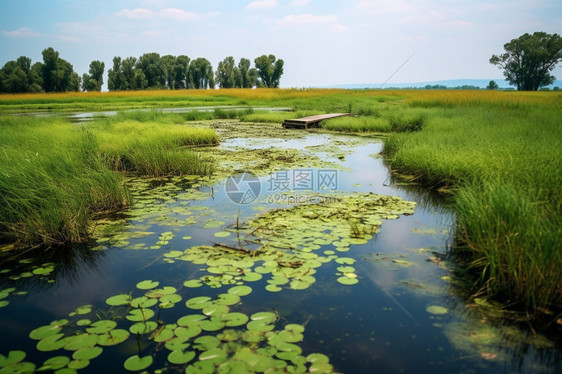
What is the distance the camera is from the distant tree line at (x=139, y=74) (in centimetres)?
4150

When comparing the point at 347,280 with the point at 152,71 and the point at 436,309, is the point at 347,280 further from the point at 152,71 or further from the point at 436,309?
the point at 152,71

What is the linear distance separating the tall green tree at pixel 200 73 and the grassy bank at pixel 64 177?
54269mm

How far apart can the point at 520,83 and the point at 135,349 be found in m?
54.9

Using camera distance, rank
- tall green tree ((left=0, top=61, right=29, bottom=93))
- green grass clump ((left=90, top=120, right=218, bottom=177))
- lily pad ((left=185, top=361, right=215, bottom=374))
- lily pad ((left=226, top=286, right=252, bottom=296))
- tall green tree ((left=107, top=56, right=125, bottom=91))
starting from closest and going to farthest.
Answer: lily pad ((left=185, top=361, right=215, bottom=374))
lily pad ((left=226, top=286, right=252, bottom=296))
green grass clump ((left=90, top=120, right=218, bottom=177))
tall green tree ((left=0, top=61, right=29, bottom=93))
tall green tree ((left=107, top=56, right=125, bottom=91))

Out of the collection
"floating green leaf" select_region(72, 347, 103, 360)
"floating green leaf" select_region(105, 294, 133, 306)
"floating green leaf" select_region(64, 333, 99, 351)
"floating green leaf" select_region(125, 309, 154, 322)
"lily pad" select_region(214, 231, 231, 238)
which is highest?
"lily pad" select_region(214, 231, 231, 238)

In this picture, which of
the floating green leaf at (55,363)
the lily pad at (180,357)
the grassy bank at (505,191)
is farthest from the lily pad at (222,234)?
the grassy bank at (505,191)

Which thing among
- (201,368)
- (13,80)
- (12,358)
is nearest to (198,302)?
(201,368)

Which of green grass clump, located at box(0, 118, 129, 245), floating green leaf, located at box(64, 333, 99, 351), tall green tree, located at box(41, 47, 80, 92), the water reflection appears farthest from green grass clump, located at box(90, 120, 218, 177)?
tall green tree, located at box(41, 47, 80, 92)

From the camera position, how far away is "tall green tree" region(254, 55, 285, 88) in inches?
2360

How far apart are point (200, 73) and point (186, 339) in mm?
60673

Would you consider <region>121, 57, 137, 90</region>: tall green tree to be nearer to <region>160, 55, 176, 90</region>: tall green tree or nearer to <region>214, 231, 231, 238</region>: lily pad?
<region>160, 55, 176, 90</region>: tall green tree

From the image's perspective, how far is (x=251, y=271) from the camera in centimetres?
275

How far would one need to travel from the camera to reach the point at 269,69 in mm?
59938

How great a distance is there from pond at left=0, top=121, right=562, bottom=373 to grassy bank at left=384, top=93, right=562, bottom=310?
280mm
